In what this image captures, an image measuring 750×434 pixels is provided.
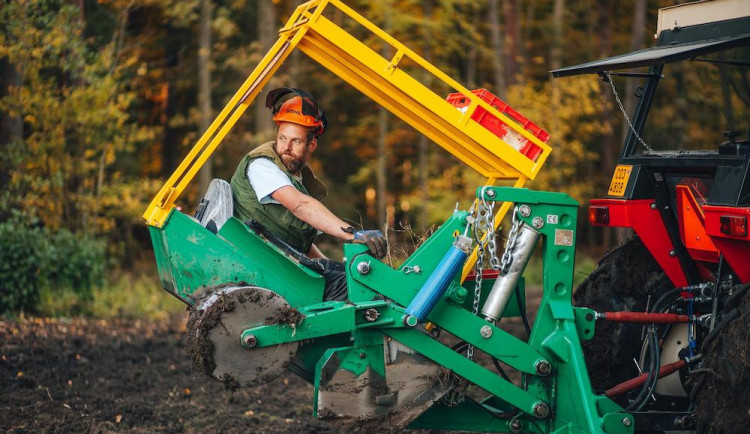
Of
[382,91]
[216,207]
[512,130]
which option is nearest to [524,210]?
[512,130]

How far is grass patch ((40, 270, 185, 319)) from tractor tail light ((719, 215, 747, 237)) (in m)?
8.14

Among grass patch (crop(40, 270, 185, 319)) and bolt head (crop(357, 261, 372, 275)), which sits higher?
bolt head (crop(357, 261, 372, 275))

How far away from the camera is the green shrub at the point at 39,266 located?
10062mm

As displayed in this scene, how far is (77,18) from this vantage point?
40.5ft

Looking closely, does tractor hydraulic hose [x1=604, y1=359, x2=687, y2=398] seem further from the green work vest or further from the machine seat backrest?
the machine seat backrest

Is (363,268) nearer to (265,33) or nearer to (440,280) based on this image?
(440,280)

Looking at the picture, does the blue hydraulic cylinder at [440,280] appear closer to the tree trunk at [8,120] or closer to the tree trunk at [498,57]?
the tree trunk at [8,120]

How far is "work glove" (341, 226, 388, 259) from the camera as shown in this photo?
4.46 m

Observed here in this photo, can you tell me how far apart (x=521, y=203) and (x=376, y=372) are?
1100 millimetres

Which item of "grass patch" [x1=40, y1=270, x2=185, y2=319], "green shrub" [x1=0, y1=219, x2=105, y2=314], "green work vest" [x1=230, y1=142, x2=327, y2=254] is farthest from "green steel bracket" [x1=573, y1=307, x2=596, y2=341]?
"grass patch" [x1=40, y1=270, x2=185, y2=319]

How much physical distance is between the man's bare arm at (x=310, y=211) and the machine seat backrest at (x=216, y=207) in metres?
0.26

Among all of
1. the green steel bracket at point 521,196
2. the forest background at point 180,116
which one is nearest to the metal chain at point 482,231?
the green steel bracket at point 521,196

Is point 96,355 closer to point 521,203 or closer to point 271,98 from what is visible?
point 271,98

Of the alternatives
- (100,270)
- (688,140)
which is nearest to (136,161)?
(100,270)
